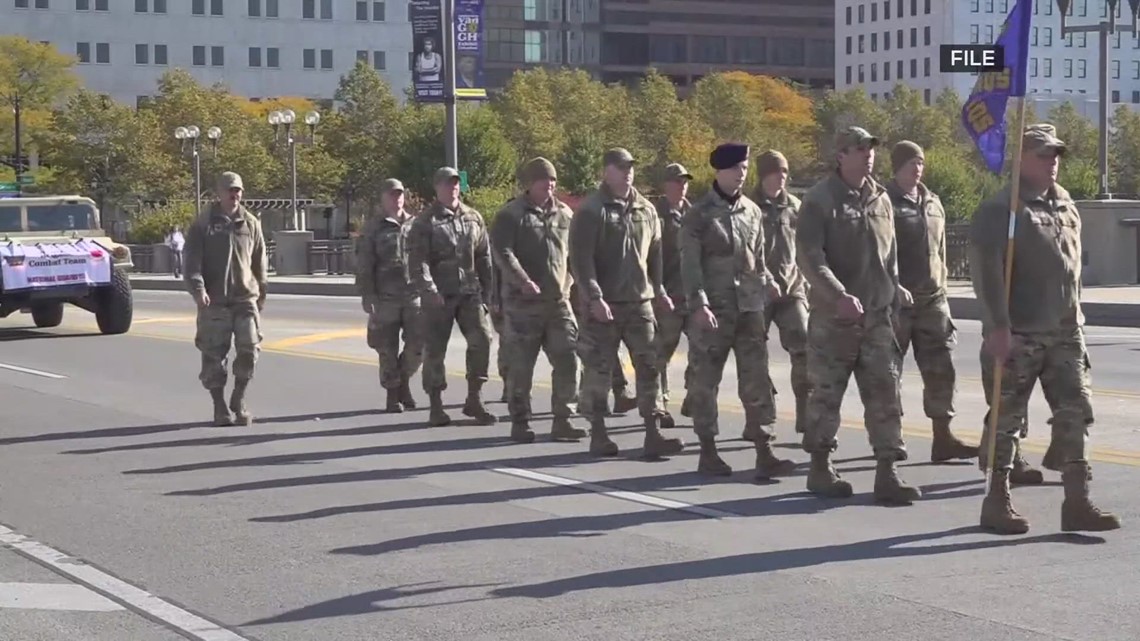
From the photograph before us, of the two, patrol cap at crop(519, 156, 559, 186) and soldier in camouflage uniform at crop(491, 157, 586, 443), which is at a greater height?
patrol cap at crop(519, 156, 559, 186)

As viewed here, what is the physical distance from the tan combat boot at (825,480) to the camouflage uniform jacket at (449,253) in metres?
4.66

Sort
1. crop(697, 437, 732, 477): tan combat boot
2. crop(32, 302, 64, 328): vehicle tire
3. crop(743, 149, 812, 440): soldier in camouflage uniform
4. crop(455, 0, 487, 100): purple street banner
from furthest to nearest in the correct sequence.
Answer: crop(455, 0, 487, 100): purple street banner, crop(32, 302, 64, 328): vehicle tire, crop(743, 149, 812, 440): soldier in camouflage uniform, crop(697, 437, 732, 477): tan combat boot

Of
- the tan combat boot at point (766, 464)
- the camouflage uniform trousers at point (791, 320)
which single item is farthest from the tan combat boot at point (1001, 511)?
the camouflage uniform trousers at point (791, 320)

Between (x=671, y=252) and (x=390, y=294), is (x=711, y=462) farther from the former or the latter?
(x=390, y=294)

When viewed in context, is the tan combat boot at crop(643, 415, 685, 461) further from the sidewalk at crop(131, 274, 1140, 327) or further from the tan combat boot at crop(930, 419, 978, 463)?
the sidewalk at crop(131, 274, 1140, 327)

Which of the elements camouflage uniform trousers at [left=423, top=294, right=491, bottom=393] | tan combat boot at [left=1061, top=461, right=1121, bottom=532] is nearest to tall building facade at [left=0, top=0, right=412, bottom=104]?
camouflage uniform trousers at [left=423, top=294, right=491, bottom=393]

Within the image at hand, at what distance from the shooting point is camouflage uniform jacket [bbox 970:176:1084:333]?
341 inches

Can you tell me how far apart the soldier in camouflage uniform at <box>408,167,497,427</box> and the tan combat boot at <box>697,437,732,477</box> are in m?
3.34

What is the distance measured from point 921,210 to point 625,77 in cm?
13638

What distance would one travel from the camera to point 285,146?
8269 centimetres

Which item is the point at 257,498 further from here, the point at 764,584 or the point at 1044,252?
the point at 1044,252

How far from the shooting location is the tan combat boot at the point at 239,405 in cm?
1443

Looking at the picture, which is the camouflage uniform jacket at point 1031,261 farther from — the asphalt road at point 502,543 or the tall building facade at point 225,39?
the tall building facade at point 225,39

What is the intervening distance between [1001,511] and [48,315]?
859 inches
